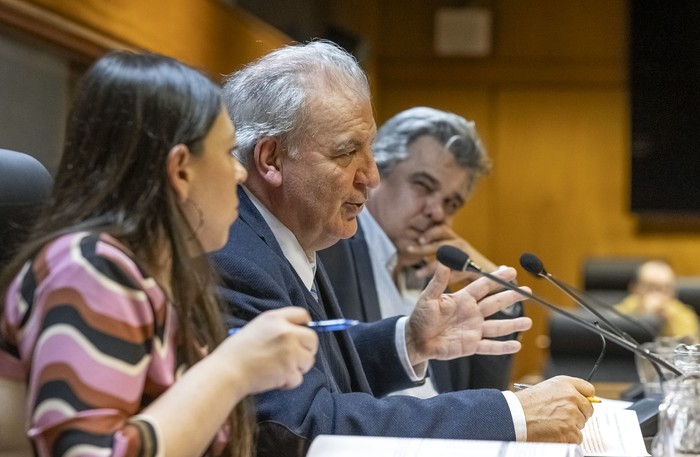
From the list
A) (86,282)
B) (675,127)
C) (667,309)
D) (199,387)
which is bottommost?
(667,309)

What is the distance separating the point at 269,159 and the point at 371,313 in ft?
2.64

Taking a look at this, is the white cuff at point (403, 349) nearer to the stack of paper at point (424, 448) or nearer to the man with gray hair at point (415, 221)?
the man with gray hair at point (415, 221)

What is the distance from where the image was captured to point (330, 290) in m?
2.02

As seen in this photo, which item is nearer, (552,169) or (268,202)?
(268,202)

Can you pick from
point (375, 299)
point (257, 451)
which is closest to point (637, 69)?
point (375, 299)

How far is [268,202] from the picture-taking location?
1904 mm

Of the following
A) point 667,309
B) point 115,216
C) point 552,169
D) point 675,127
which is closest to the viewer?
point 115,216

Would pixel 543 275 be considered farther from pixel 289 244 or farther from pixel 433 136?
pixel 433 136

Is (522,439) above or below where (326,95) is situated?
below

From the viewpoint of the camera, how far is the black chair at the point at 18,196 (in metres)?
1.39

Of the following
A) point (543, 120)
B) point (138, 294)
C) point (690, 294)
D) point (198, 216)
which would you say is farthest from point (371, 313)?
Result: point (543, 120)

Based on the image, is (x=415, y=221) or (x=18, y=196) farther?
(x=415, y=221)

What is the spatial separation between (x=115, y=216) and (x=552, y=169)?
21.1 ft

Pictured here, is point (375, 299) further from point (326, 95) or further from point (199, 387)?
point (199, 387)
